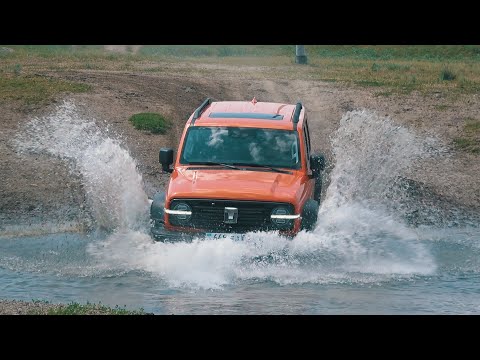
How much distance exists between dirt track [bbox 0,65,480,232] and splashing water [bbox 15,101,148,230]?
0.34m

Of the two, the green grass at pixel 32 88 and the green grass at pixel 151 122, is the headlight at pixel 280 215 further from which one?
the green grass at pixel 32 88

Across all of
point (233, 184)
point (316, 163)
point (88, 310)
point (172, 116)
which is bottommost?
point (88, 310)

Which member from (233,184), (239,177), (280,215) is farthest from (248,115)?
(280,215)

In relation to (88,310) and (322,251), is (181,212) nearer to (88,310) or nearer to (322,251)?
(322,251)

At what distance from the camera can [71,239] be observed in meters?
18.5

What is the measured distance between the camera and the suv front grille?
1532 centimetres

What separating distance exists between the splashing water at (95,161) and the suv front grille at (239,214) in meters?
3.41

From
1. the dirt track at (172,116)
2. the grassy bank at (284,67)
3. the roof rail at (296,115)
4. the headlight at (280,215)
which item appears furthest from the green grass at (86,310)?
the grassy bank at (284,67)

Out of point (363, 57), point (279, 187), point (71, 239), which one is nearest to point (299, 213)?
point (279, 187)

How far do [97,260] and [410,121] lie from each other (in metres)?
13.9

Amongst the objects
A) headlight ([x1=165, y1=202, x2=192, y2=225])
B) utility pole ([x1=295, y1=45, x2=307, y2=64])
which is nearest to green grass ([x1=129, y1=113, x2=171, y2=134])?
headlight ([x1=165, y1=202, x2=192, y2=225])

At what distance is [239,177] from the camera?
52.0ft

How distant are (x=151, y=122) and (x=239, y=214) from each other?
11324 mm

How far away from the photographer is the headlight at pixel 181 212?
15.4m
